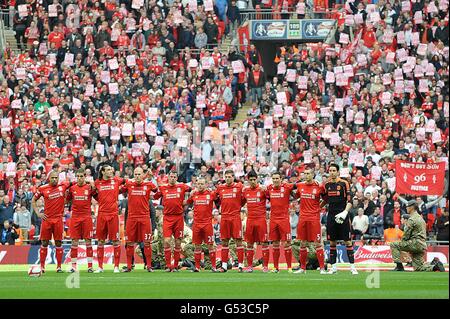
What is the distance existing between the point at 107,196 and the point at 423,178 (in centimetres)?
1013

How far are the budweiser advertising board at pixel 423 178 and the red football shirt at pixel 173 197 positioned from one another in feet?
27.5

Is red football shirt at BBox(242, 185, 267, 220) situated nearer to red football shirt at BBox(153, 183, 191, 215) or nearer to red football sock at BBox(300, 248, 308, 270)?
red football sock at BBox(300, 248, 308, 270)

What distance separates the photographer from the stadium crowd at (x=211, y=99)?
3850cm

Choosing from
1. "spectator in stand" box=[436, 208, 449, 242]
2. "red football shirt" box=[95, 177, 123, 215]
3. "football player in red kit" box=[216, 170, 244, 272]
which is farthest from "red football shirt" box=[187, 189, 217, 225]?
"spectator in stand" box=[436, 208, 449, 242]

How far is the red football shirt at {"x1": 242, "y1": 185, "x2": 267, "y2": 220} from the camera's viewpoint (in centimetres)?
2923

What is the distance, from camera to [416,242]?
97.7 feet

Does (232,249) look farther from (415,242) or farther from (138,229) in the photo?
(415,242)

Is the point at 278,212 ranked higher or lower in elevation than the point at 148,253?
higher

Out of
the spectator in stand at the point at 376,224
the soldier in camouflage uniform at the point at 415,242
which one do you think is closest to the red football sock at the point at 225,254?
the soldier in camouflage uniform at the point at 415,242

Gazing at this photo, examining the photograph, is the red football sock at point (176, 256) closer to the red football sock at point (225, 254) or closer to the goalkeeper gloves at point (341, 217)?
the red football sock at point (225, 254)

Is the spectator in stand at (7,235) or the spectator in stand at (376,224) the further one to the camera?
the spectator in stand at (7,235)

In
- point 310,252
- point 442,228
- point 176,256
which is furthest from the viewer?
point 442,228

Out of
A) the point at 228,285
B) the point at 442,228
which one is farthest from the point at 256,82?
the point at 228,285

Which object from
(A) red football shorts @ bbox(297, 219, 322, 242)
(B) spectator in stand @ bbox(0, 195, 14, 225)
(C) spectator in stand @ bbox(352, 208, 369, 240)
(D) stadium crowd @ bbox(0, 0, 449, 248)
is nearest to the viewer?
(A) red football shorts @ bbox(297, 219, 322, 242)
